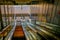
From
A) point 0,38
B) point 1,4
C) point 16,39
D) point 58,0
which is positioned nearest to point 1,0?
point 1,4

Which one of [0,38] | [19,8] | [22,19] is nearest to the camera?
[0,38]

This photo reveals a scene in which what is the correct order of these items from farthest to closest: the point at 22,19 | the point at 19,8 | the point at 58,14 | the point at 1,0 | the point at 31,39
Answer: the point at 22,19, the point at 19,8, the point at 1,0, the point at 58,14, the point at 31,39

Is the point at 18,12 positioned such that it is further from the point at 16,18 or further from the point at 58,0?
the point at 58,0

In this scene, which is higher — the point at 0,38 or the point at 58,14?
the point at 58,14

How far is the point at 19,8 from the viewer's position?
16734 mm

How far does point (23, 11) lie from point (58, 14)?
12827 millimetres

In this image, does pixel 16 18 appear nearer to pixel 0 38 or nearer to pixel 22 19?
pixel 22 19

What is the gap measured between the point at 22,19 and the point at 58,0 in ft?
49.5

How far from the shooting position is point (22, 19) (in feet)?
65.4

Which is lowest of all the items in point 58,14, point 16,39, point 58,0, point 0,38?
point 16,39

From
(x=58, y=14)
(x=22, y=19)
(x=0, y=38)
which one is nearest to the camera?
(x=0, y=38)

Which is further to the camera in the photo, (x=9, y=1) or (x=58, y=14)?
(x=9, y=1)

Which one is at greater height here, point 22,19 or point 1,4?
point 1,4

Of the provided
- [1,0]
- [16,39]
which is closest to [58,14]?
[16,39]
